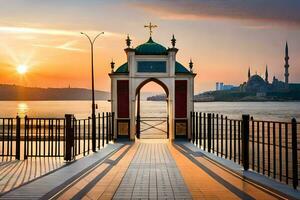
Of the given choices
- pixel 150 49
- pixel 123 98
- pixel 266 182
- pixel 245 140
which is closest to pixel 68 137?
pixel 245 140

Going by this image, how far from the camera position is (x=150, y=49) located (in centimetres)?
2992

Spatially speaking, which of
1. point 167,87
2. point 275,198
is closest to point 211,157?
point 275,198

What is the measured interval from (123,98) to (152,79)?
2.40 metres

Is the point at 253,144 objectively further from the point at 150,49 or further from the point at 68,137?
the point at 150,49

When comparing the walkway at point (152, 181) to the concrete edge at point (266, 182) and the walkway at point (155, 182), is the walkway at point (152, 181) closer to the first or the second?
the walkway at point (155, 182)

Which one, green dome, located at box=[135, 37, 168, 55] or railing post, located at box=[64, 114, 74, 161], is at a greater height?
green dome, located at box=[135, 37, 168, 55]

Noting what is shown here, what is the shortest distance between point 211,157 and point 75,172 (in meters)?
6.54

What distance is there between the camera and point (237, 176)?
42.6 feet

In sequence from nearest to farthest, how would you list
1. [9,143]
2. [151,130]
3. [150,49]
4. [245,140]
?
[245,140] → [9,143] → [150,49] → [151,130]

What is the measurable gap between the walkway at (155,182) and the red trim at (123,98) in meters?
11.6

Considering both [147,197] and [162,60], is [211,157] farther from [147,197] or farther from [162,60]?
[162,60]

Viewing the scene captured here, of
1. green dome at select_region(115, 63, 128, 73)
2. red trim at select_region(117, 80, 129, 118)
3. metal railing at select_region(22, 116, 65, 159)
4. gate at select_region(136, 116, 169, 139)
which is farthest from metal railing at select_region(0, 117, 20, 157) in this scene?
gate at select_region(136, 116, 169, 139)

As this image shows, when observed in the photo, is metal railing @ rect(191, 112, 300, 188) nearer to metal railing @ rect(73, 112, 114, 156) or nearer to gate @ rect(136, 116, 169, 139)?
metal railing @ rect(73, 112, 114, 156)

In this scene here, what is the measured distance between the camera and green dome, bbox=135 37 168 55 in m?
29.0
